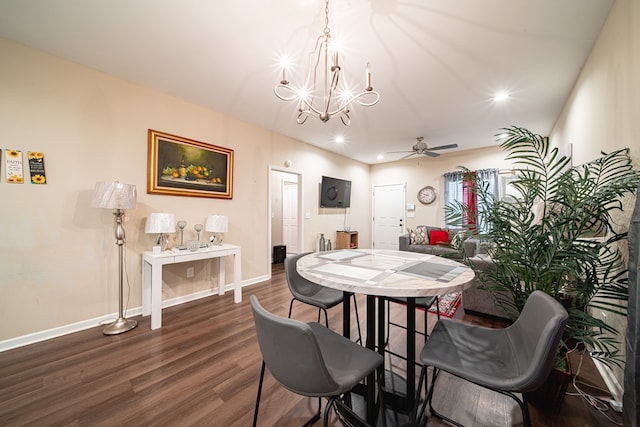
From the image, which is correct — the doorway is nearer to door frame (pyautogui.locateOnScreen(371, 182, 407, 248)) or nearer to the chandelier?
door frame (pyautogui.locateOnScreen(371, 182, 407, 248))

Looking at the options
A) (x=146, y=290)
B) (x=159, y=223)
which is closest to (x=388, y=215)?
(x=159, y=223)

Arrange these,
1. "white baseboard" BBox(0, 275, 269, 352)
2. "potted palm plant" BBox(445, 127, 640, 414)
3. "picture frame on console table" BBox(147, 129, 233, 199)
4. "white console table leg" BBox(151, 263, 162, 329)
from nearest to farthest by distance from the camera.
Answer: "potted palm plant" BBox(445, 127, 640, 414), "white baseboard" BBox(0, 275, 269, 352), "white console table leg" BBox(151, 263, 162, 329), "picture frame on console table" BBox(147, 129, 233, 199)

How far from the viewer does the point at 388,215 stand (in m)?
6.77

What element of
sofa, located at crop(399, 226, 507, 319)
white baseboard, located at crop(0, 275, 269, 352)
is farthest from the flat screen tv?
white baseboard, located at crop(0, 275, 269, 352)

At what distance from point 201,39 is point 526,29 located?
8.86ft

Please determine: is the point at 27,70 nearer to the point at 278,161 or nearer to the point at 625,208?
the point at 278,161

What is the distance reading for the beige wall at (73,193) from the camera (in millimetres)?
2111

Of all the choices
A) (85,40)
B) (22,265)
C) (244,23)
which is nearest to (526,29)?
(244,23)

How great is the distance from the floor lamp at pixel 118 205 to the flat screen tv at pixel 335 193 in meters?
3.55

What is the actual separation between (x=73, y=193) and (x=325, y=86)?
Result: 2.70 meters

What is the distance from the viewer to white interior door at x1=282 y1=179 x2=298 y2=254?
6375 mm

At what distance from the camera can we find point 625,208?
150 centimetres

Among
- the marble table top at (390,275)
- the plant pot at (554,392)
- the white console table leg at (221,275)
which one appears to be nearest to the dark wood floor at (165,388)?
the plant pot at (554,392)

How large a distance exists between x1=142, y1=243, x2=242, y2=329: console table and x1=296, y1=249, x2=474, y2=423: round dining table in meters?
1.83
